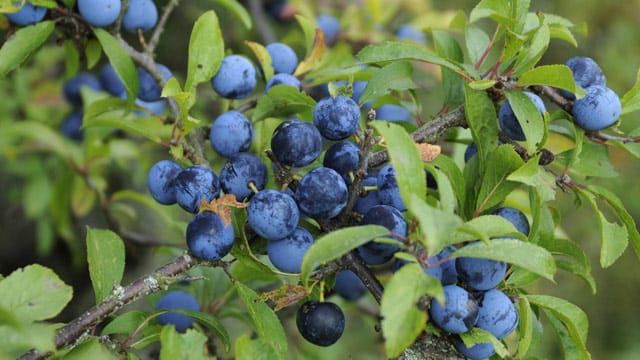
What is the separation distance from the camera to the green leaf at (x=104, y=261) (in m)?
1.07

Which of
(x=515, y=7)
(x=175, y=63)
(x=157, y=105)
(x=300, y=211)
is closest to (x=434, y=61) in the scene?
(x=515, y=7)

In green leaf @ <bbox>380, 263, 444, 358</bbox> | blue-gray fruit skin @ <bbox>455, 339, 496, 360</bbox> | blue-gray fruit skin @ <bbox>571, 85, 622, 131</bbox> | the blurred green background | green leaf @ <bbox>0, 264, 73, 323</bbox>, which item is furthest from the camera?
the blurred green background

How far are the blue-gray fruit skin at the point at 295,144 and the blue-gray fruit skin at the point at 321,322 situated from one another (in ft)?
0.75

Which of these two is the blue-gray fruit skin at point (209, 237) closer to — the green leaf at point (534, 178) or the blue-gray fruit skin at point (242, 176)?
the blue-gray fruit skin at point (242, 176)

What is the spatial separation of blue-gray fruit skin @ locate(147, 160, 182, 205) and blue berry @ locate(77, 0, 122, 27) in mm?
359

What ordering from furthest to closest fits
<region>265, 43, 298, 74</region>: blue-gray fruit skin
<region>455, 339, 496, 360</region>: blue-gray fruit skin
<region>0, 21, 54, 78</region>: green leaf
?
<region>265, 43, 298, 74</region>: blue-gray fruit skin < <region>0, 21, 54, 78</region>: green leaf < <region>455, 339, 496, 360</region>: blue-gray fruit skin

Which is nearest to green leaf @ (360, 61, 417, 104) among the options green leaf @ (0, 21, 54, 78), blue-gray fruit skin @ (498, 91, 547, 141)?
blue-gray fruit skin @ (498, 91, 547, 141)

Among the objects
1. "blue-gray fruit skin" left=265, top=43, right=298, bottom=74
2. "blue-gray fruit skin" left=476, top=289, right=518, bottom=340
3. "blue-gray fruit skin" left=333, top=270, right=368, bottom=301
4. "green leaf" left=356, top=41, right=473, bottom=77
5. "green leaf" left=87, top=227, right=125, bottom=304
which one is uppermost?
"green leaf" left=356, top=41, right=473, bottom=77

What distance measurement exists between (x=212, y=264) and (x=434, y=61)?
0.49 m

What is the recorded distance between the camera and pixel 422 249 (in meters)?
0.91

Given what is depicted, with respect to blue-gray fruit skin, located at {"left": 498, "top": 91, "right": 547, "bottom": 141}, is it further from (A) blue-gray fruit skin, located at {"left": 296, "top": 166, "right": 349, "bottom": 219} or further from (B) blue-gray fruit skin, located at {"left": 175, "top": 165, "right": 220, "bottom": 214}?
(B) blue-gray fruit skin, located at {"left": 175, "top": 165, "right": 220, "bottom": 214}

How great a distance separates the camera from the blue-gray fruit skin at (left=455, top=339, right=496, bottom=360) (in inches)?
39.7

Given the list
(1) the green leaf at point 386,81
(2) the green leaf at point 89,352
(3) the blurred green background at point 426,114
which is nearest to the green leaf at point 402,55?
(1) the green leaf at point 386,81

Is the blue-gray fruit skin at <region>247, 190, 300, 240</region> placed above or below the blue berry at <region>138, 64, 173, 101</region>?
above
